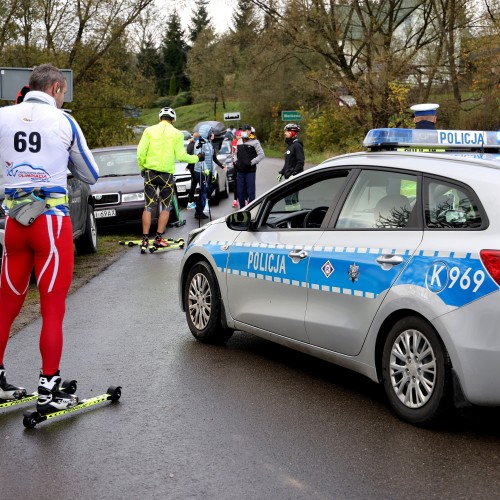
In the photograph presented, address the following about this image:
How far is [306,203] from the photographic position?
712 cm

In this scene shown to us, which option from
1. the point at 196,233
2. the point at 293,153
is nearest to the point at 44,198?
the point at 196,233

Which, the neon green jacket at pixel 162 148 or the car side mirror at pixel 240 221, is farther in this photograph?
the neon green jacket at pixel 162 148

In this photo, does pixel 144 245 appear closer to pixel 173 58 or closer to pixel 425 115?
pixel 425 115

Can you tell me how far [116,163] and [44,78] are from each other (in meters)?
13.2

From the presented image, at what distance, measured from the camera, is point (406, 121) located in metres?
35.2

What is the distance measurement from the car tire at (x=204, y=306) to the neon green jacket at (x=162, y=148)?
6239 millimetres

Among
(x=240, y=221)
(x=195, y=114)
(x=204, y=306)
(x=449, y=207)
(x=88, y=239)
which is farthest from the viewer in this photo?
(x=195, y=114)

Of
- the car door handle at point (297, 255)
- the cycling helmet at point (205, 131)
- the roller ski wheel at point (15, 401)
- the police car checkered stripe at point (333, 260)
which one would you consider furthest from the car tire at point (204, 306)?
the cycling helmet at point (205, 131)

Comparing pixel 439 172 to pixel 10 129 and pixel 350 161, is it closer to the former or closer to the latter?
pixel 350 161

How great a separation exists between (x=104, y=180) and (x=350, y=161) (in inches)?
475

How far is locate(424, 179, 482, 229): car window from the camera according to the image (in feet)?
17.6

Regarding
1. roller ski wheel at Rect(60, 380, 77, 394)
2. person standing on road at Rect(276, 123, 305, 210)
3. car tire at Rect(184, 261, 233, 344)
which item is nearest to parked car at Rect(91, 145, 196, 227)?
person standing on road at Rect(276, 123, 305, 210)

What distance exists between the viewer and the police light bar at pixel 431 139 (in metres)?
6.65

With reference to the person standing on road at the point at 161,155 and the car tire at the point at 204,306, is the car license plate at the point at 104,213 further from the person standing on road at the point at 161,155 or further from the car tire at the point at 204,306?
the car tire at the point at 204,306
